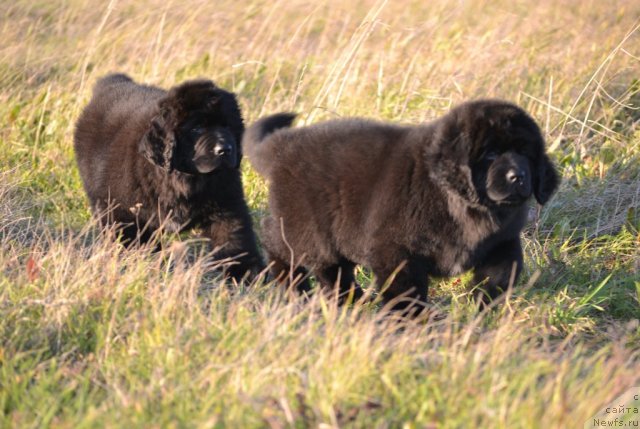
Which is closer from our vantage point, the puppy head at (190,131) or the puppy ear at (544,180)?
the puppy ear at (544,180)

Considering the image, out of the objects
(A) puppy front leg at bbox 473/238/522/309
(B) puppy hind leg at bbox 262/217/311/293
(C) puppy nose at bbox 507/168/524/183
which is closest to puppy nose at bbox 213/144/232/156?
(B) puppy hind leg at bbox 262/217/311/293

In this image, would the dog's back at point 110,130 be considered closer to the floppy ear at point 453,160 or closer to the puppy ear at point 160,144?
the puppy ear at point 160,144

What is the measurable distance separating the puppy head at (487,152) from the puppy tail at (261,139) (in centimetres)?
108

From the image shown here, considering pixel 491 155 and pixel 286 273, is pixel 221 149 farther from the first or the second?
pixel 491 155

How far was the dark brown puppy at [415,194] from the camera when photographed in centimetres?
426

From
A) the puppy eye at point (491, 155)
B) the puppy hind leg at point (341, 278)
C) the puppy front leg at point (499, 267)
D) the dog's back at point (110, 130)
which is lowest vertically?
the puppy hind leg at point (341, 278)

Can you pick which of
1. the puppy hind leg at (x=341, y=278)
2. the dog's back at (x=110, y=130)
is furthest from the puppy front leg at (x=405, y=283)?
the dog's back at (x=110, y=130)

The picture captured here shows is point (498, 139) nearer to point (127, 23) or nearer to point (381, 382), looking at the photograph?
point (381, 382)

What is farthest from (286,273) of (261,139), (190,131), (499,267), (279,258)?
(499,267)

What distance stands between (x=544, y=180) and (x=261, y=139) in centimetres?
158

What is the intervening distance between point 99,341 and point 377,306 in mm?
1583

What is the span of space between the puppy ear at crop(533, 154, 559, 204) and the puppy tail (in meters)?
1.42

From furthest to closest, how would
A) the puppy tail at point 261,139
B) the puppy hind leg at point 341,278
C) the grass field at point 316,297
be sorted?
the puppy tail at point 261,139 < the puppy hind leg at point 341,278 < the grass field at point 316,297

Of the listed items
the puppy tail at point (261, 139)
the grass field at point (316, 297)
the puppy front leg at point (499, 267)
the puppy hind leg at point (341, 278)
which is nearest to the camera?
the grass field at point (316, 297)
